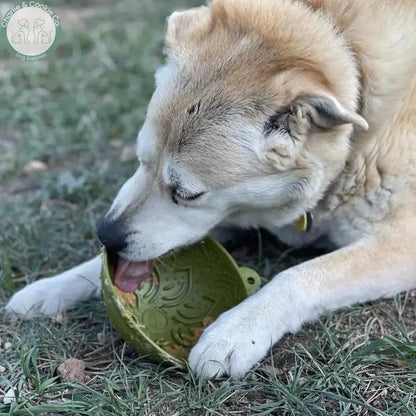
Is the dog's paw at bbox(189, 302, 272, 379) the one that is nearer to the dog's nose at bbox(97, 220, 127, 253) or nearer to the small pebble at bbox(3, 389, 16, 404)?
the dog's nose at bbox(97, 220, 127, 253)

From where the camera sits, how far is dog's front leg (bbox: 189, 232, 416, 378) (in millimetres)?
2705

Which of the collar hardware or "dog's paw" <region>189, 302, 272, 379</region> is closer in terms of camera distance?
"dog's paw" <region>189, 302, 272, 379</region>

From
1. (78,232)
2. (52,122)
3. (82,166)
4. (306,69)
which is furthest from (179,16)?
(52,122)

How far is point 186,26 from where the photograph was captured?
3.14 metres

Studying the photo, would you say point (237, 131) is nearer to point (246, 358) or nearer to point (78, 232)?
point (246, 358)

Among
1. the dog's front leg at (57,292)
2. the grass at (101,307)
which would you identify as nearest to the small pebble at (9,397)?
the grass at (101,307)

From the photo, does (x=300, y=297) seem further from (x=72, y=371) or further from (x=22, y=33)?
(x=22, y=33)

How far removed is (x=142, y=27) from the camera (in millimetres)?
6582

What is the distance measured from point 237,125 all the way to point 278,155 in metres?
0.20

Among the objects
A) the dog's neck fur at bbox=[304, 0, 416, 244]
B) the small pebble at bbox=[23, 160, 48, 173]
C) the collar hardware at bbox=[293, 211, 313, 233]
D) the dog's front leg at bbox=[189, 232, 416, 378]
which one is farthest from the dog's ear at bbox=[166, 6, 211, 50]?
the small pebble at bbox=[23, 160, 48, 173]

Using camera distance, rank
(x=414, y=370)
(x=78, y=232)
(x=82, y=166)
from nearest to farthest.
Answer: (x=414, y=370), (x=78, y=232), (x=82, y=166)

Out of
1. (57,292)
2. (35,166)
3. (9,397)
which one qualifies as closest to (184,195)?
(57,292)

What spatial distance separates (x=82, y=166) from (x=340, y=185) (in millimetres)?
2016

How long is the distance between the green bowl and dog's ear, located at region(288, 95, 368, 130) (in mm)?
732
